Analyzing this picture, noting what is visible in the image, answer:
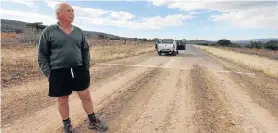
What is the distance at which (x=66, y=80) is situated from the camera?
443 centimetres

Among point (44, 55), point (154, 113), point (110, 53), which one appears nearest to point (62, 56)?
point (44, 55)

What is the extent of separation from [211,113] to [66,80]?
10.1 feet

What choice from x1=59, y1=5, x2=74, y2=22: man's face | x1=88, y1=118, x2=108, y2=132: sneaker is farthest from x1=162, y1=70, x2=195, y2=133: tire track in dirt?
x1=59, y1=5, x2=74, y2=22: man's face

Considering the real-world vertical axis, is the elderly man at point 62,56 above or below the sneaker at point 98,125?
above

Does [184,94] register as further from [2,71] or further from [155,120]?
[2,71]

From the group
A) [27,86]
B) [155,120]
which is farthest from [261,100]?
[27,86]

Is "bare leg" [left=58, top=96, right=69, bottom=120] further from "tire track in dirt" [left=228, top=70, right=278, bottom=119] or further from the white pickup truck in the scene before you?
the white pickup truck

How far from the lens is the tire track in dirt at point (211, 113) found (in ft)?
17.1

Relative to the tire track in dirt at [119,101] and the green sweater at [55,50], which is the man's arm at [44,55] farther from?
the tire track in dirt at [119,101]

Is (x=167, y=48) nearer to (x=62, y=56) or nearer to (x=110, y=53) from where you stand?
(x=110, y=53)

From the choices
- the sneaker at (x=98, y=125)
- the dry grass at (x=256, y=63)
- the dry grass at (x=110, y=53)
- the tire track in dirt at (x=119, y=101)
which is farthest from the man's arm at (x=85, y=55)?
the dry grass at (x=256, y=63)

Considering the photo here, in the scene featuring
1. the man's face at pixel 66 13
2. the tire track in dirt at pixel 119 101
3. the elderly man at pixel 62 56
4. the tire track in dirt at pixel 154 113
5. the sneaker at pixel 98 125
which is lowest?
the tire track in dirt at pixel 154 113

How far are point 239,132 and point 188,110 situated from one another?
1.43m

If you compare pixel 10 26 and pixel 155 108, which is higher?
pixel 10 26
